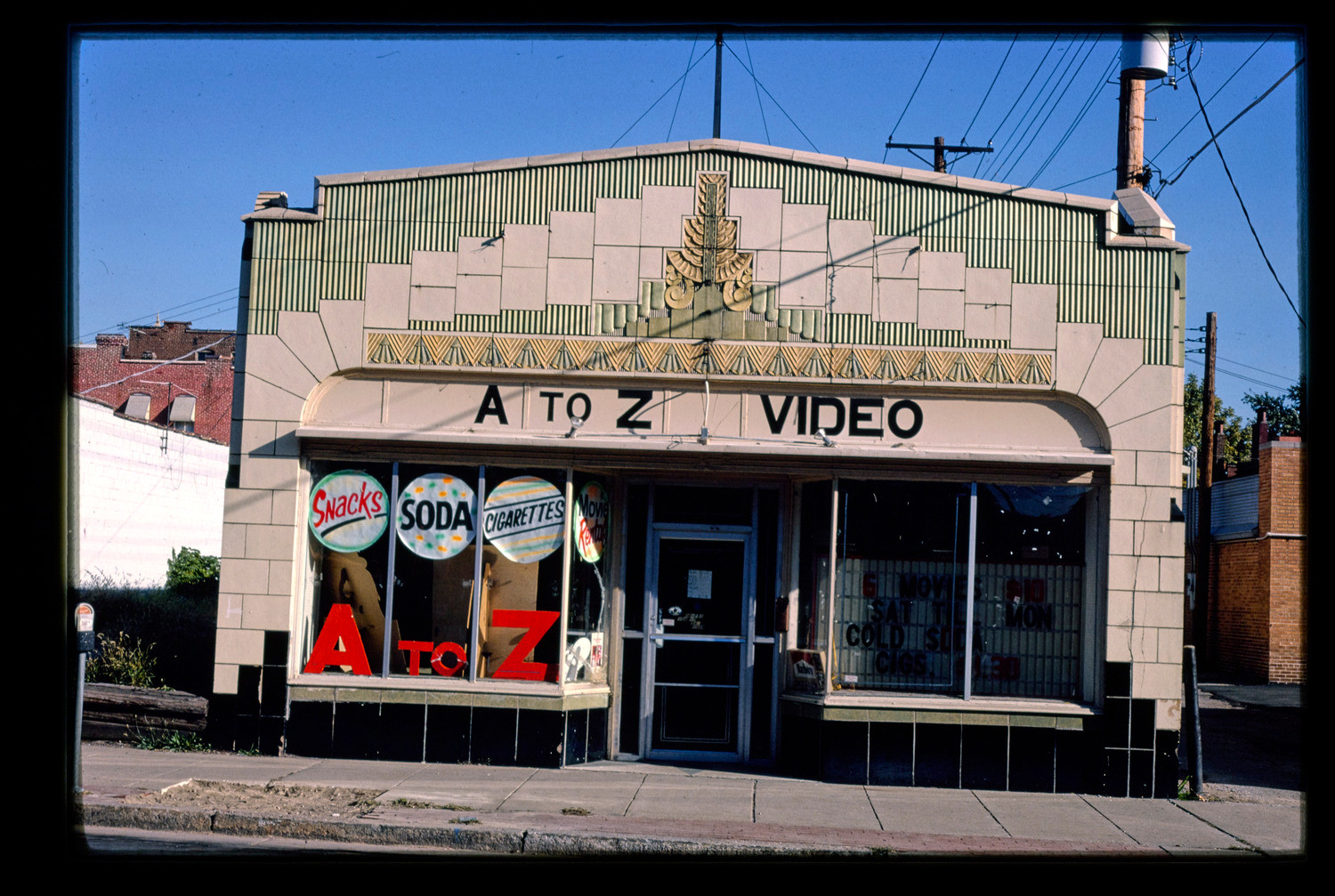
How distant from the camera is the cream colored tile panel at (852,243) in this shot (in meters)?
11.6

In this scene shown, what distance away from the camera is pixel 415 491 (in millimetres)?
11758

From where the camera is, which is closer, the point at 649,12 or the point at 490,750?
the point at 649,12

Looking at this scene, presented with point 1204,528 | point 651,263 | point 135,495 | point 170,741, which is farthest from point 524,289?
point 1204,528

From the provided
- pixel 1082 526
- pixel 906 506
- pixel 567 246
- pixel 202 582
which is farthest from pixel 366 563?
pixel 202 582

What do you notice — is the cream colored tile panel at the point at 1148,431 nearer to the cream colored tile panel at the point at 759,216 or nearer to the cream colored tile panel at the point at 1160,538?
the cream colored tile panel at the point at 1160,538

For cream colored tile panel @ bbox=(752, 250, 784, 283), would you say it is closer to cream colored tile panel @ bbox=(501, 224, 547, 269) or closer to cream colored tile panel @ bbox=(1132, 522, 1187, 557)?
cream colored tile panel @ bbox=(501, 224, 547, 269)

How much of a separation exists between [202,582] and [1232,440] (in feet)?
146

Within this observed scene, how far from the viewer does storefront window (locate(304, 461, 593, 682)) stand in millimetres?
11688

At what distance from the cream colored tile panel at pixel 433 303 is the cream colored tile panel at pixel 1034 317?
5438 mm

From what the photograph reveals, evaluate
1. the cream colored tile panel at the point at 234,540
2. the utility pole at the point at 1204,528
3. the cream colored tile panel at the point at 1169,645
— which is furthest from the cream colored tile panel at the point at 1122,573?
the utility pole at the point at 1204,528

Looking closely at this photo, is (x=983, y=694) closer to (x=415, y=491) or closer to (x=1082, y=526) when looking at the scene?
(x=1082, y=526)

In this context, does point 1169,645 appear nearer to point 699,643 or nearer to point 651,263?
point 699,643

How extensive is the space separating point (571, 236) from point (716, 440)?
246cm

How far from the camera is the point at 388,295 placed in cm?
1169
